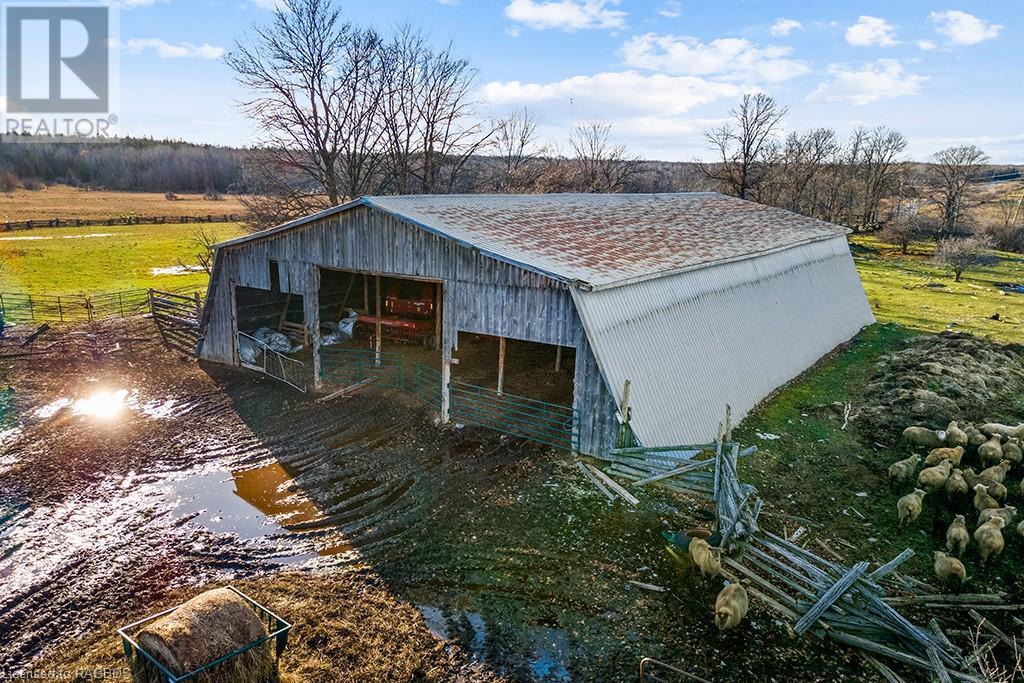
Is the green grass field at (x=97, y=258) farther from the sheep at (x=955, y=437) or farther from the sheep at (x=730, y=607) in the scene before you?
the sheep at (x=955, y=437)

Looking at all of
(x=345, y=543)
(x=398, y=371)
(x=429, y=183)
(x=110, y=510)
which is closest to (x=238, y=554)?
(x=345, y=543)

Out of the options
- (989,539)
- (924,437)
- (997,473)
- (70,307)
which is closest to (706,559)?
(989,539)

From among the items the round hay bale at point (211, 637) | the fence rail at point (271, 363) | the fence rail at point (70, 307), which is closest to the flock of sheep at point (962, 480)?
the round hay bale at point (211, 637)

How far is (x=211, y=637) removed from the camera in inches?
273

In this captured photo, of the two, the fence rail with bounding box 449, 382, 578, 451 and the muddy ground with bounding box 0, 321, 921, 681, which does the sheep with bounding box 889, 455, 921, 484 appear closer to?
the muddy ground with bounding box 0, 321, 921, 681

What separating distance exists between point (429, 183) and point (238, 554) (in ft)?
107

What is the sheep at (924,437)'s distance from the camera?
1421 centimetres

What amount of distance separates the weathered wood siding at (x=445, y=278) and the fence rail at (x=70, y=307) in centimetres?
715

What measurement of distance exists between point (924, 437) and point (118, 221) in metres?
67.4

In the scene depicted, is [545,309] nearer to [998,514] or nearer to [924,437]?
[998,514]

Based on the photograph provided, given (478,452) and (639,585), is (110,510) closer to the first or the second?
(478,452)

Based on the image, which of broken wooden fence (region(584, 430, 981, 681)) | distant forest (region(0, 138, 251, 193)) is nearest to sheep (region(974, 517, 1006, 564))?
broken wooden fence (region(584, 430, 981, 681))

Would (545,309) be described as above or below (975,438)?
above

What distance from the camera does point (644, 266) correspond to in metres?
15.3
